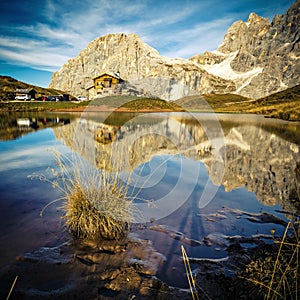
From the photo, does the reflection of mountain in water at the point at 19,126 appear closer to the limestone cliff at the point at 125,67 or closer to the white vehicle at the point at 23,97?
the white vehicle at the point at 23,97

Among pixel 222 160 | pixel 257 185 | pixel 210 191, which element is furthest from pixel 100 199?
pixel 222 160

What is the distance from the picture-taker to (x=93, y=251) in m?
3.52

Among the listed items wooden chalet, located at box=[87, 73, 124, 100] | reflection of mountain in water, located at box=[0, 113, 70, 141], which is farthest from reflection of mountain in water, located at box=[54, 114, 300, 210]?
wooden chalet, located at box=[87, 73, 124, 100]

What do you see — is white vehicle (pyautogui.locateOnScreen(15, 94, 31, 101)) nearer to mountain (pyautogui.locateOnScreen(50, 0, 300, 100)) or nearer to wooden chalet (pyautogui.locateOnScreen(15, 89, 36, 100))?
wooden chalet (pyautogui.locateOnScreen(15, 89, 36, 100))

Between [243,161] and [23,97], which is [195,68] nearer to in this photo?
[23,97]

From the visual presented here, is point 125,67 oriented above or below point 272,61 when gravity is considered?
below

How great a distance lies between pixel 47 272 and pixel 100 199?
5.10ft

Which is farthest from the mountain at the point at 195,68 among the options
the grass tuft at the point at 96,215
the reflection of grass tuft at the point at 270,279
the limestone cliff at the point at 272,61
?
the reflection of grass tuft at the point at 270,279

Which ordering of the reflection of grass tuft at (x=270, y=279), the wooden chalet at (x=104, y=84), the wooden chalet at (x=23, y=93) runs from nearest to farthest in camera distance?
1. the reflection of grass tuft at (x=270, y=279)
2. the wooden chalet at (x=104, y=84)
3. the wooden chalet at (x=23, y=93)

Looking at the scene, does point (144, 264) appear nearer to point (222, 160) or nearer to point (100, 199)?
point (100, 199)

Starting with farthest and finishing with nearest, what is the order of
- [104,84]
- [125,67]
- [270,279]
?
[125,67] < [104,84] < [270,279]

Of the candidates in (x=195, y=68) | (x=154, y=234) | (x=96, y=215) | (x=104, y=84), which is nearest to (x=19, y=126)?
(x=96, y=215)

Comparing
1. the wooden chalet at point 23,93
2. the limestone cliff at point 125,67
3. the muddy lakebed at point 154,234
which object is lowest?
the muddy lakebed at point 154,234

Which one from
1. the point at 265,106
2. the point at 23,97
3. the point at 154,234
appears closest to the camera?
the point at 154,234
